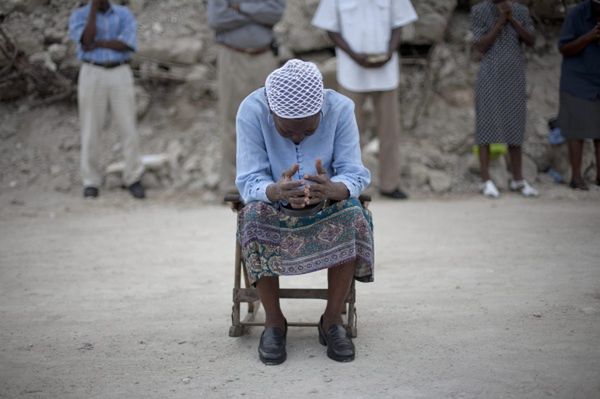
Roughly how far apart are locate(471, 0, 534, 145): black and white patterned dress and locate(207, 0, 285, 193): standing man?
2176mm

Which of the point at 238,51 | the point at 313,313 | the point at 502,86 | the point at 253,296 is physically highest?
the point at 238,51

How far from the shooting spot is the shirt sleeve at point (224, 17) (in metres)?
6.65

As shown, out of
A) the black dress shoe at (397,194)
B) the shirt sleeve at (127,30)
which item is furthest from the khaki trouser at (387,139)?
the shirt sleeve at (127,30)

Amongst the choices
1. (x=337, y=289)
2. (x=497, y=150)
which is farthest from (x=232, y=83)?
(x=337, y=289)

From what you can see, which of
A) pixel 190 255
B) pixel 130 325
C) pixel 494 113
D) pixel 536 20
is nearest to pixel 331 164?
pixel 130 325

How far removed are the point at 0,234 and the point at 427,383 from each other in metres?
4.41

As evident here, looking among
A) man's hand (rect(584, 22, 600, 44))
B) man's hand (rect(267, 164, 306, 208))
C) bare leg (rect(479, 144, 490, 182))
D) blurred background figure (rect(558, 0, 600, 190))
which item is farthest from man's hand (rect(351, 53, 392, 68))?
man's hand (rect(267, 164, 306, 208))

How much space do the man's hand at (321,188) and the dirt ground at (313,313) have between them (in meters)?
0.79

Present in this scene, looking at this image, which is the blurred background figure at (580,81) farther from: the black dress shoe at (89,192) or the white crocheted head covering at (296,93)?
the black dress shoe at (89,192)

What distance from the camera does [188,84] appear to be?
8969 millimetres

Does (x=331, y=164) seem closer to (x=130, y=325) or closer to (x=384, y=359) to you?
(x=384, y=359)

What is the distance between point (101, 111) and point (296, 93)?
4.82 m

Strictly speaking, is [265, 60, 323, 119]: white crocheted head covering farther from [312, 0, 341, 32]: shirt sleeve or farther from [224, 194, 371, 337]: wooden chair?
[312, 0, 341, 32]: shirt sleeve

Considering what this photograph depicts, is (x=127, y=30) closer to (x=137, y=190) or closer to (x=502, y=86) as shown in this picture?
(x=137, y=190)
